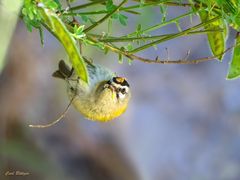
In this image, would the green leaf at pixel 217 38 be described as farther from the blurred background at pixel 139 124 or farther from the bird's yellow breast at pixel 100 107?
the blurred background at pixel 139 124

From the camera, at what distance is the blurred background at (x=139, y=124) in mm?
3395

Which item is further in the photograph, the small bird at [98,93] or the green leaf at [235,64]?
the small bird at [98,93]

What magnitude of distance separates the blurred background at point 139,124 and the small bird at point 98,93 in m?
1.84

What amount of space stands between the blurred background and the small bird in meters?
1.84

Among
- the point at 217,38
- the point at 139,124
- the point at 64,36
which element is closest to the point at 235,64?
the point at 217,38

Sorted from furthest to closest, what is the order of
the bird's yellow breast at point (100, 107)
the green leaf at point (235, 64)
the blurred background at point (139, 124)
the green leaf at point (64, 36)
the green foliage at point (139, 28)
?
the blurred background at point (139, 124) → the bird's yellow breast at point (100, 107) → the green leaf at point (235, 64) → the green foliage at point (139, 28) → the green leaf at point (64, 36)

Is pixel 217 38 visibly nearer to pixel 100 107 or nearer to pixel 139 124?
pixel 100 107

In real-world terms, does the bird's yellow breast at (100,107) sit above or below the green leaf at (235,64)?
below

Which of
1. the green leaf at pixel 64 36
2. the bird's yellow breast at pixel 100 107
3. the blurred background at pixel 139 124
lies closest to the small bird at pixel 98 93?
the bird's yellow breast at pixel 100 107

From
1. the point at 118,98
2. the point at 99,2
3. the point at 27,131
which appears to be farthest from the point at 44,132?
the point at 99,2

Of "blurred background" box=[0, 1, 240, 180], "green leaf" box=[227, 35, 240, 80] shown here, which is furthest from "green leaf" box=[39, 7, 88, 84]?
"blurred background" box=[0, 1, 240, 180]

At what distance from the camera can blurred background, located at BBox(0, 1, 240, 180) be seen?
339 cm

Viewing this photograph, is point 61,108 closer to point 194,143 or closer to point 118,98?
point 194,143

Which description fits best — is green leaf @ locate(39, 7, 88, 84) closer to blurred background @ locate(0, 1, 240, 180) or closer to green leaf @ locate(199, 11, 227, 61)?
green leaf @ locate(199, 11, 227, 61)
